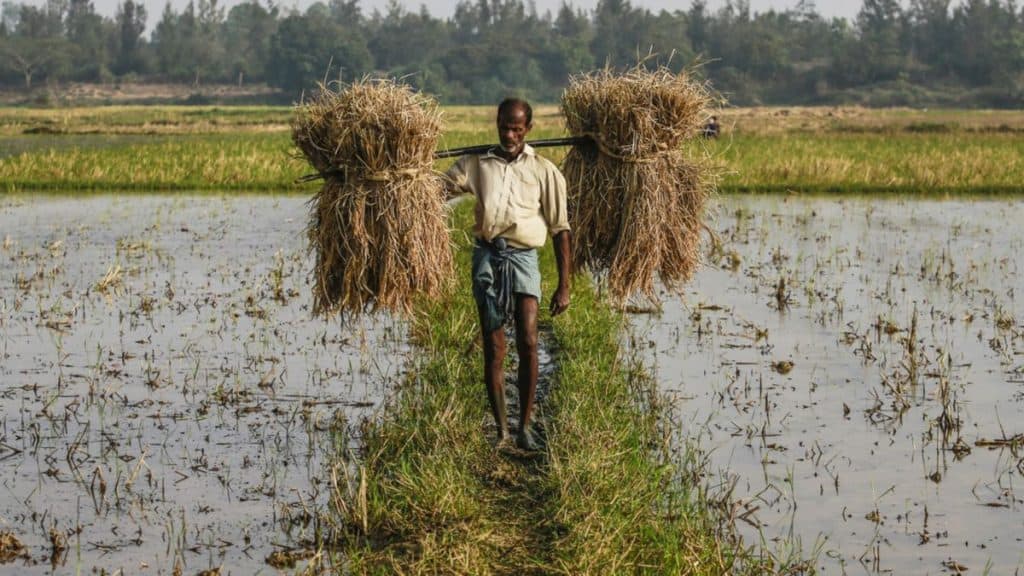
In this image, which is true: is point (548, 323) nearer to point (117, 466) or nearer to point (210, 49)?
point (117, 466)

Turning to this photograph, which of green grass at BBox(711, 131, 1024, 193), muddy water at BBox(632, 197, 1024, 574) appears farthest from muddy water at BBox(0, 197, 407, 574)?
green grass at BBox(711, 131, 1024, 193)

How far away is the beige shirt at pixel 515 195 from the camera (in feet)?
17.0

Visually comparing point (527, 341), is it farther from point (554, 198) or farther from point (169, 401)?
point (169, 401)

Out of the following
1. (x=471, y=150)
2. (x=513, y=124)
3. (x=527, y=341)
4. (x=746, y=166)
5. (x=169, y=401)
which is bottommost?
(x=169, y=401)

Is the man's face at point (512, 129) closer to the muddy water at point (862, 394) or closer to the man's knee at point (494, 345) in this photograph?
the man's knee at point (494, 345)

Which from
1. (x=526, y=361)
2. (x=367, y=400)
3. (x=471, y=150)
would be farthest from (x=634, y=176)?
(x=367, y=400)

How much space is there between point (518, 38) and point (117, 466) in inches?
3663

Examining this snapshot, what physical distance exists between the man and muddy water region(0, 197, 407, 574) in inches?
26.7

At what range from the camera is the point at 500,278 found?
17.2 ft

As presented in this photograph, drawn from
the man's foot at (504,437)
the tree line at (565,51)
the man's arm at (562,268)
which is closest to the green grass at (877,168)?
the man's arm at (562,268)

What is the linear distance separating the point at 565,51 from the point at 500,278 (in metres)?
90.0

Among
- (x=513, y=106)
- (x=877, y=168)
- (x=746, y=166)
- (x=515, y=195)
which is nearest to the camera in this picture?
(x=513, y=106)

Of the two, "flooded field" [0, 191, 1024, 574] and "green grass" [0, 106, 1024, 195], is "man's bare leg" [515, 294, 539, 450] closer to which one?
"flooded field" [0, 191, 1024, 574]

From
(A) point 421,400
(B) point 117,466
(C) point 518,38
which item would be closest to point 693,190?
(A) point 421,400
